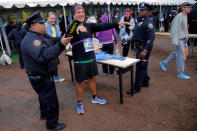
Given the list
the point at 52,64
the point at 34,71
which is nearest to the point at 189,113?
the point at 52,64

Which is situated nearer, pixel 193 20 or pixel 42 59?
pixel 42 59

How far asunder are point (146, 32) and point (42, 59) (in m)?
2.33

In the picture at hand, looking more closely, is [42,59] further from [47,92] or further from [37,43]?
[47,92]

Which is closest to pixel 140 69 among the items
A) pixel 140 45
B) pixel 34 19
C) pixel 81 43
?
pixel 140 45

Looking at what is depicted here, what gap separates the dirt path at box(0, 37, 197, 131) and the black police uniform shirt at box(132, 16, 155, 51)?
4.09 feet

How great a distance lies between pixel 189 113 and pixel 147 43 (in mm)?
1596

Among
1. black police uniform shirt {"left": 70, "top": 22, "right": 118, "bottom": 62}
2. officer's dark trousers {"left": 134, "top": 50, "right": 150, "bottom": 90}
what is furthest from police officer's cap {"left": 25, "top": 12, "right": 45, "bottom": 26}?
officer's dark trousers {"left": 134, "top": 50, "right": 150, "bottom": 90}

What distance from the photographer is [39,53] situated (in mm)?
2070

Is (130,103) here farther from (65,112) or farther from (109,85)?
(65,112)

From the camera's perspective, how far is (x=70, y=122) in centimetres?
300

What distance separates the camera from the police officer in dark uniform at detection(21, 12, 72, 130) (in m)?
2.03

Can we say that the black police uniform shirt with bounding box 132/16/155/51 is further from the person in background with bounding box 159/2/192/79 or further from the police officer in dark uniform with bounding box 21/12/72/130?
the police officer in dark uniform with bounding box 21/12/72/130

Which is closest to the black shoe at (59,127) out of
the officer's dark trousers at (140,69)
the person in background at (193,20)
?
the officer's dark trousers at (140,69)

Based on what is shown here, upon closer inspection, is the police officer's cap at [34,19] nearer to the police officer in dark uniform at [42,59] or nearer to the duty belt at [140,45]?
the police officer in dark uniform at [42,59]
